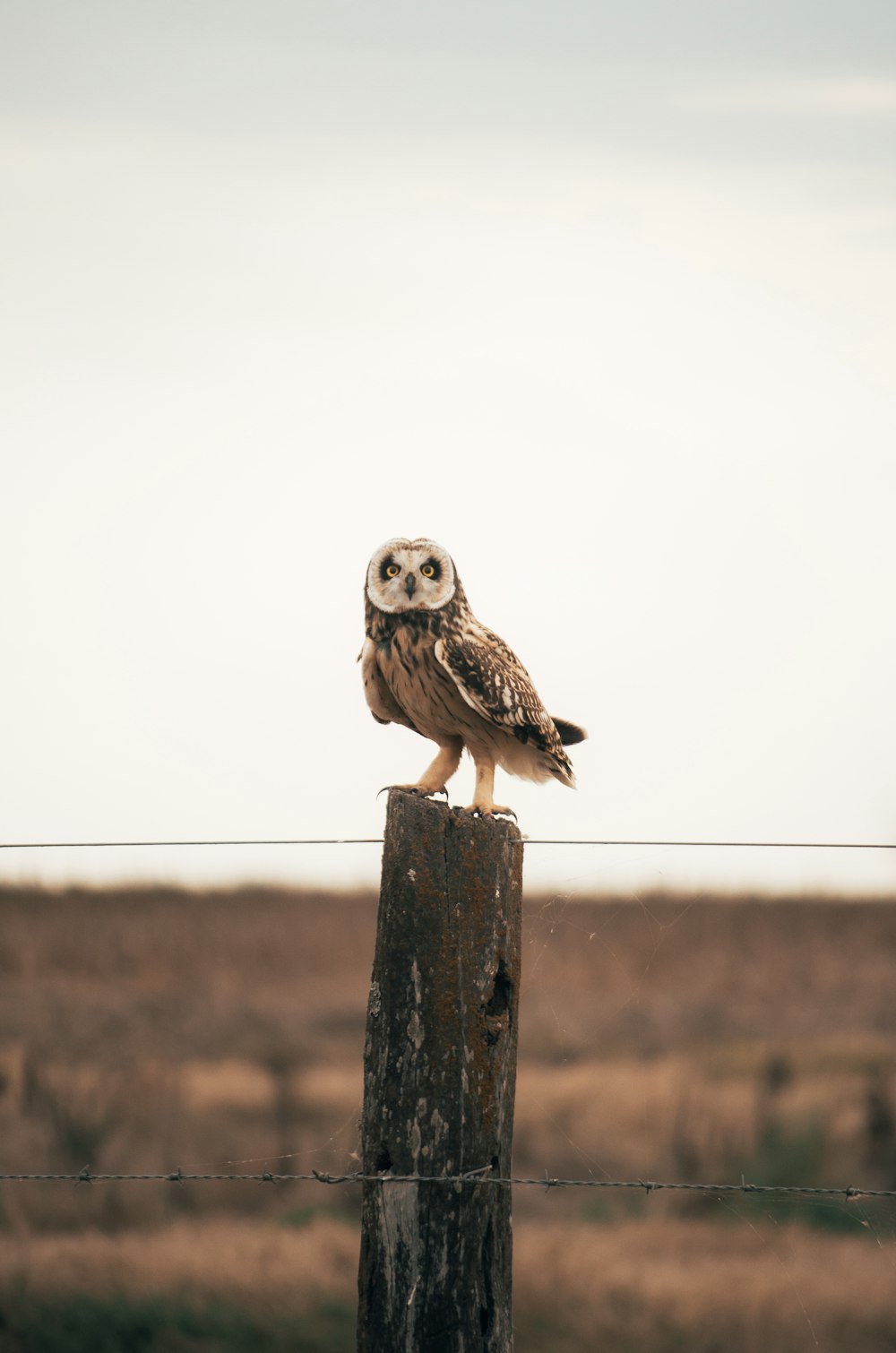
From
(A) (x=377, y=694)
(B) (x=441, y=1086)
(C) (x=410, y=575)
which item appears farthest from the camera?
(A) (x=377, y=694)

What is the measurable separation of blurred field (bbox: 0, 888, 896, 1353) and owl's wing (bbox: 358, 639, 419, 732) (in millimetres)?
1345

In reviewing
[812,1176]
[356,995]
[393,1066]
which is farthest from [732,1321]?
[356,995]

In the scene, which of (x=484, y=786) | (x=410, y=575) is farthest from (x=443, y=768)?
(x=410, y=575)

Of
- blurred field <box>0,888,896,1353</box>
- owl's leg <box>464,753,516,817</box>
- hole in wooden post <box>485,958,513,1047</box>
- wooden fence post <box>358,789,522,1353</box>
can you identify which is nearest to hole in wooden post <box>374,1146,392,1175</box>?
wooden fence post <box>358,789,522,1353</box>

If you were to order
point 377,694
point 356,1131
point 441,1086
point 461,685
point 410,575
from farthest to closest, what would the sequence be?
point 356,1131 < point 377,694 < point 410,575 < point 461,685 < point 441,1086

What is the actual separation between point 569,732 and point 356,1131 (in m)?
3.66

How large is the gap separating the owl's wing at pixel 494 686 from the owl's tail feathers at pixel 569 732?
19.2 inches

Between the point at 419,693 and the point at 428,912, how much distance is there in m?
1.55

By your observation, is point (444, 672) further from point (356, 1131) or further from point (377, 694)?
point (356, 1131)

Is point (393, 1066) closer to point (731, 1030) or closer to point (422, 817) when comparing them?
point (422, 817)

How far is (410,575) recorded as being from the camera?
4.57 meters

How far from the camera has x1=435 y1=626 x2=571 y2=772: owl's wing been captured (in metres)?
4.43

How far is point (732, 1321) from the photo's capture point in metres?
6.66

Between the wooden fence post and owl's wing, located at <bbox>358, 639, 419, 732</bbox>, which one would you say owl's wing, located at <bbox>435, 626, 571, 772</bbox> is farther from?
the wooden fence post
